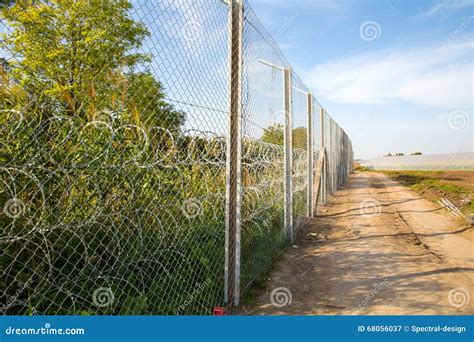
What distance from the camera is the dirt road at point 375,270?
144 inches

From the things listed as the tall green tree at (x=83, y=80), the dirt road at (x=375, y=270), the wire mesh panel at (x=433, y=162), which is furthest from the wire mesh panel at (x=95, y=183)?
the wire mesh panel at (x=433, y=162)

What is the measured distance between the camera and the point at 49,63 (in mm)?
2740

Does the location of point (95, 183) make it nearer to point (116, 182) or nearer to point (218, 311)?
point (116, 182)

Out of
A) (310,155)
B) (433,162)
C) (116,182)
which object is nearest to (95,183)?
(116,182)

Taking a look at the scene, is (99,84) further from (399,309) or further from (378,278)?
(378,278)

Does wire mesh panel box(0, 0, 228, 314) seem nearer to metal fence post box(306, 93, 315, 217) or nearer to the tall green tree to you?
the tall green tree

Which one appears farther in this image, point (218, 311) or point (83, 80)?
point (218, 311)

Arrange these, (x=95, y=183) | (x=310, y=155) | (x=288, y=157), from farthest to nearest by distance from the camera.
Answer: (x=310, y=155) < (x=288, y=157) < (x=95, y=183)

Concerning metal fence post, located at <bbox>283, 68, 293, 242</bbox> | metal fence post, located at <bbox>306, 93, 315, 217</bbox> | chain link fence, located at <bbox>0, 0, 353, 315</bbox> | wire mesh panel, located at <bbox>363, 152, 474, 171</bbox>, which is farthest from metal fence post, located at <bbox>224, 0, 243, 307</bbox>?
wire mesh panel, located at <bbox>363, 152, 474, 171</bbox>

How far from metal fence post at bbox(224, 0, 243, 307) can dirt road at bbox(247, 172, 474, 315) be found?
0.49 meters

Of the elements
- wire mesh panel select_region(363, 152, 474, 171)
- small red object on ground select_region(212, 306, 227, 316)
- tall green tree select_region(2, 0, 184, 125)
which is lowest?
small red object on ground select_region(212, 306, 227, 316)

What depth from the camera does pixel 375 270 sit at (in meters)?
4.73

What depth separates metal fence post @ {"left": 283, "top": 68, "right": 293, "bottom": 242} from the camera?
18.8ft

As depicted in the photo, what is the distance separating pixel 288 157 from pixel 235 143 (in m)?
2.46
